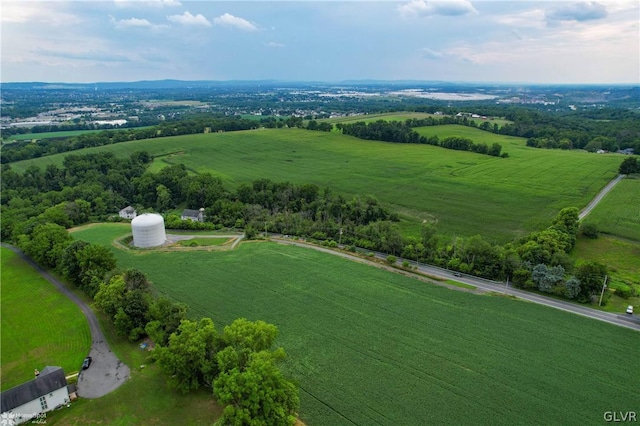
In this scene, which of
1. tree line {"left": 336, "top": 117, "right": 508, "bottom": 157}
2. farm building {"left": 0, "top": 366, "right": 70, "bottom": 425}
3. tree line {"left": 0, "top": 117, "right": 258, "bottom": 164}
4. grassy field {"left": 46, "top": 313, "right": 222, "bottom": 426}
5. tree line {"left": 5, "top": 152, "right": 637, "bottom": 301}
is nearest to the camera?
farm building {"left": 0, "top": 366, "right": 70, "bottom": 425}

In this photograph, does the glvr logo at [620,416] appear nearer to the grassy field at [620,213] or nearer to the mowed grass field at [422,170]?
the mowed grass field at [422,170]

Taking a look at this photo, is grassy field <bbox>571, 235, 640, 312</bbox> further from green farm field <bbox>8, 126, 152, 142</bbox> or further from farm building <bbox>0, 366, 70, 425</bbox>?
green farm field <bbox>8, 126, 152, 142</bbox>

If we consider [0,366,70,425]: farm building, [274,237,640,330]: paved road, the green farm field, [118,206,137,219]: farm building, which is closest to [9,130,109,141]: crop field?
the green farm field

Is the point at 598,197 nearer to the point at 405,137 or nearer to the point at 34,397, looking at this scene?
the point at 405,137

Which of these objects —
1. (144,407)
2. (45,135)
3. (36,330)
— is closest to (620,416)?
(144,407)


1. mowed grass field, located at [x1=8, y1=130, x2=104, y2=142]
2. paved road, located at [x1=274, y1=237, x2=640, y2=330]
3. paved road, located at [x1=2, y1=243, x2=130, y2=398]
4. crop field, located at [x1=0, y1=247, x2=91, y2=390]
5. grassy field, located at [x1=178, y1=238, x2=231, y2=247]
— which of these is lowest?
crop field, located at [x1=0, y1=247, x2=91, y2=390]

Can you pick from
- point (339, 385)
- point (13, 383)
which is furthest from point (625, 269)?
point (13, 383)

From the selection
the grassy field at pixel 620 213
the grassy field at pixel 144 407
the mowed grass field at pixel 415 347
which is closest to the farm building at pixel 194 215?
the mowed grass field at pixel 415 347
